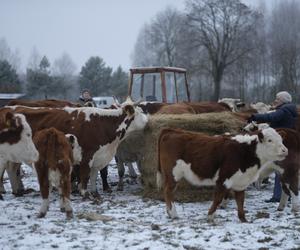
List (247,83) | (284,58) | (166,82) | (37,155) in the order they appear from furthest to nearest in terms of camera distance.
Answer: (247,83) → (284,58) → (166,82) → (37,155)

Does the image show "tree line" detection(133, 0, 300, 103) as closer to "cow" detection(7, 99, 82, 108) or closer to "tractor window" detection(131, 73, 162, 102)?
"tractor window" detection(131, 73, 162, 102)

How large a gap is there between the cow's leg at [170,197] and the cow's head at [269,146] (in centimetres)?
136

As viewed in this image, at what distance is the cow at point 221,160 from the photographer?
7176 mm

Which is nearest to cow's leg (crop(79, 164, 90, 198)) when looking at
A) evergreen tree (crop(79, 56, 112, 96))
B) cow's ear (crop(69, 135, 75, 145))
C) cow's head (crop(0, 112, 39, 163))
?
cow's ear (crop(69, 135, 75, 145))

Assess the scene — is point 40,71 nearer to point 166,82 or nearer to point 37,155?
point 166,82

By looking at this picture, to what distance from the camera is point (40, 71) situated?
193 feet

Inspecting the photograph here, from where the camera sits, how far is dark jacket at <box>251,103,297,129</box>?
875 centimetres

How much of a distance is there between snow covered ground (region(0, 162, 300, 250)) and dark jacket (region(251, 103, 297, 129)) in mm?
1406

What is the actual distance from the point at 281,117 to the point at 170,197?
2.56m

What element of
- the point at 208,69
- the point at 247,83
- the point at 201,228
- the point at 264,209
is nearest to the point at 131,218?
the point at 201,228

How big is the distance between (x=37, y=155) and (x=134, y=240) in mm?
2103

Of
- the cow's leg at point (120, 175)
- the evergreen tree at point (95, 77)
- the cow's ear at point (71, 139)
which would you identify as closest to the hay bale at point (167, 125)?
the cow's leg at point (120, 175)

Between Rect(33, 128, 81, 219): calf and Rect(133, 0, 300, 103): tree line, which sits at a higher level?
Rect(133, 0, 300, 103): tree line

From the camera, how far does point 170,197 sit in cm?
759
